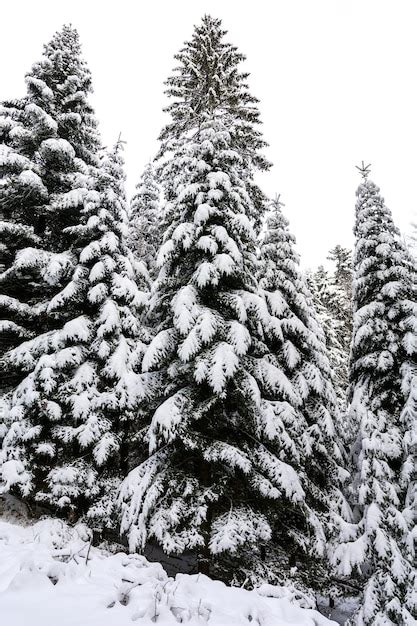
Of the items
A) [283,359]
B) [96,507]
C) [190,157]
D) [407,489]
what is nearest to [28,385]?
[96,507]

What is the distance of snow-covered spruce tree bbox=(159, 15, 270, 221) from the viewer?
16.0 m

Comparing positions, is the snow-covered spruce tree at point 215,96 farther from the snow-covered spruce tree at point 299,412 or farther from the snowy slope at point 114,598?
the snowy slope at point 114,598

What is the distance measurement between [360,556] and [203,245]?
28.4 ft

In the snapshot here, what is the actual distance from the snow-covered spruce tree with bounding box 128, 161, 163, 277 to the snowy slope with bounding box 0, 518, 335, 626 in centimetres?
1617

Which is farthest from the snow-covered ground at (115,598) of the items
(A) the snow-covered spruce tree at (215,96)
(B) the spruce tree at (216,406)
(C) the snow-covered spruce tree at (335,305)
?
(C) the snow-covered spruce tree at (335,305)

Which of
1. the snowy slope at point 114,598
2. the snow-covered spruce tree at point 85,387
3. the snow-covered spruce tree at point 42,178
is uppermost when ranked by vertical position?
the snow-covered spruce tree at point 42,178

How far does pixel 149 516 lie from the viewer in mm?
9602

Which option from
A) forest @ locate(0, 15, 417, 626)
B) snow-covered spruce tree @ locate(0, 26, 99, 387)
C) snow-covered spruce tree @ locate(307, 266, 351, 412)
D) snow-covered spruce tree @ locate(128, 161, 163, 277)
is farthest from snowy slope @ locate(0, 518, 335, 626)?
snow-covered spruce tree @ locate(307, 266, 351, 412)

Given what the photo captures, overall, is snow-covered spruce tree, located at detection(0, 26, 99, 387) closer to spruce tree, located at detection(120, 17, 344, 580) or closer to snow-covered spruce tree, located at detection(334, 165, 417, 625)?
spruce tree, located at detection(120, 17, 344, 580)

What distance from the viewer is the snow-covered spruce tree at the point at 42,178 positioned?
13000mm

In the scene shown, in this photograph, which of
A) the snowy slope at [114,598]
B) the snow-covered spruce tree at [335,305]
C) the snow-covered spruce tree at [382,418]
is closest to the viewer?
the snowy slope at [114,598]

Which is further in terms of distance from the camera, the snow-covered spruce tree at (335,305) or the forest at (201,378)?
the snow-covered spruce tree at (335,305)

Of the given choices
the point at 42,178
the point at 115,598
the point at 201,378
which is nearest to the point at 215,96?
the point at 42,178

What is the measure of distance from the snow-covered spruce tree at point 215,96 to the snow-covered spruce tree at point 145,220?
5372 millimetres
